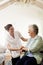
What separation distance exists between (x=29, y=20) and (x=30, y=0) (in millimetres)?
303

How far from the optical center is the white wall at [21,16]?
2.81m

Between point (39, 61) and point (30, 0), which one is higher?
point (30, 0)

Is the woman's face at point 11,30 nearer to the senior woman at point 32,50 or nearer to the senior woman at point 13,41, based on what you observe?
the senior woman at point 13,41

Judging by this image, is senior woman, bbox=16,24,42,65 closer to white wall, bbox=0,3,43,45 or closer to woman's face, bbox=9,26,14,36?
white wall, bbox=0,3,43,45

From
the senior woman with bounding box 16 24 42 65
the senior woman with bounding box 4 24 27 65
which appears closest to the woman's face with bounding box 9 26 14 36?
Result: the senior woman with bounding box 4 24 27 65

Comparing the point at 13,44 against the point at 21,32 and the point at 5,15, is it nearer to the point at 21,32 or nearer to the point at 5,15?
the point at 21,32

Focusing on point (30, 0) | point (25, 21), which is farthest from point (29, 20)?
point (30, 0)

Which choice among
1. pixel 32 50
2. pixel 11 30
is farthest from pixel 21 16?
pixel 32 50

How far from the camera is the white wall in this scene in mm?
2807

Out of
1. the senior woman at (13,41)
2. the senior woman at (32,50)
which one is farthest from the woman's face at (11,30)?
the senior woman at (32,50)

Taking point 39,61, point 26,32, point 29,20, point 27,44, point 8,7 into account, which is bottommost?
point 39,61

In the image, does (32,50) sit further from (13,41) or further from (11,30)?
(11,30)

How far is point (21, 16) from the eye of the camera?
284 cm

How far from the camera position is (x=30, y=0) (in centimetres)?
287
